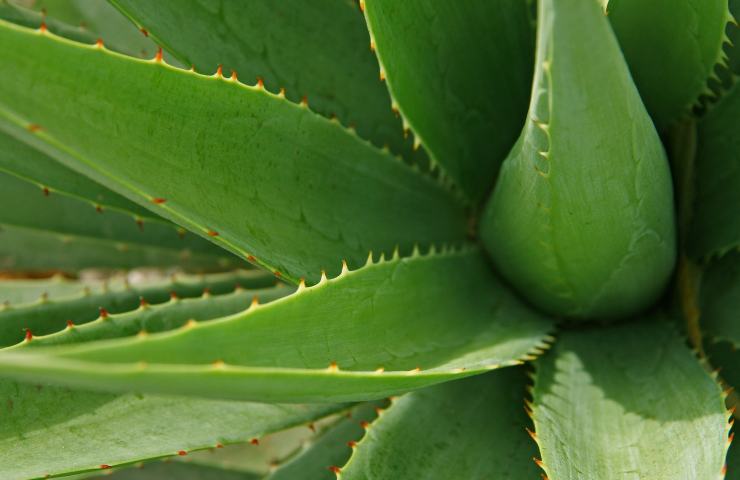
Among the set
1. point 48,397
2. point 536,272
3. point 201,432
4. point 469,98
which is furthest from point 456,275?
point 48,397

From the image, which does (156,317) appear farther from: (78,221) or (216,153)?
(78,221)

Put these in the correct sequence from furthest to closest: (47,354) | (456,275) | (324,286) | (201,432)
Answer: (456,275) → (201,432) → (324,286) → (47,354)

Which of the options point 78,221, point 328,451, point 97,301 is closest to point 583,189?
point 328,451

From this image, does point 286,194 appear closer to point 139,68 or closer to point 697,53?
point 139,68

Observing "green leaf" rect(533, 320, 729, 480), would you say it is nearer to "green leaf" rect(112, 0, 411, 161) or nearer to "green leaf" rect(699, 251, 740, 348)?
"green leaf" rect(699, 251, 740, 348)

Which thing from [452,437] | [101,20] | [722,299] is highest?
[101,20]

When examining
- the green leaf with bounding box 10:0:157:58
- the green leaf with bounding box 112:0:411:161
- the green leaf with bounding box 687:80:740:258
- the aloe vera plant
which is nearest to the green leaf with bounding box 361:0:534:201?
the aloe vera plant
